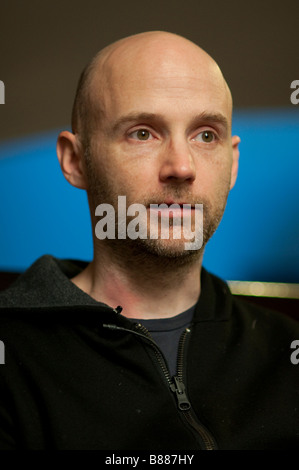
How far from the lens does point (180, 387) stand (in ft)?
3.17

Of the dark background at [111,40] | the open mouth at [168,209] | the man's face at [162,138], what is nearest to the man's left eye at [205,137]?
the man's face at [162,138]

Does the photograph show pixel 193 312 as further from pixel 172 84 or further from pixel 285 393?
pixel 172 84

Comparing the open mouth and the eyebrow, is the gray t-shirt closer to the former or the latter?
the open mouth

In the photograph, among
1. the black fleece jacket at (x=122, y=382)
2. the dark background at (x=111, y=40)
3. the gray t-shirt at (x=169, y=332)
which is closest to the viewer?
the black fleece jacket at (x=122, y=382)

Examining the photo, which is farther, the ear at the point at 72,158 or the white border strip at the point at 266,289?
the white border strip at the point at 266,289

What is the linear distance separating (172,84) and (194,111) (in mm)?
63

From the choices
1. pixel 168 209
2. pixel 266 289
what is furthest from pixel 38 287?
pixel 266 289

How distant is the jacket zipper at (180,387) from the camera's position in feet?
→ 3.05

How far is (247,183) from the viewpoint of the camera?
1520 mm

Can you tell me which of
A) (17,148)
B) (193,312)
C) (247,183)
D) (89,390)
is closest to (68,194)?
(17,148)

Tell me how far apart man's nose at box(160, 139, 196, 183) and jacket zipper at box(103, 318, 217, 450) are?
277 millimetres

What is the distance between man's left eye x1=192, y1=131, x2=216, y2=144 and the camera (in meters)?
1.03

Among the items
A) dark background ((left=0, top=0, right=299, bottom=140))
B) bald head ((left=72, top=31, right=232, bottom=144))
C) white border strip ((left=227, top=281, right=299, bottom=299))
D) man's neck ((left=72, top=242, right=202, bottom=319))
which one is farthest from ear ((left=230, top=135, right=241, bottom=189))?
white border strip ((left=227, top=281, right=299, bottom=299))

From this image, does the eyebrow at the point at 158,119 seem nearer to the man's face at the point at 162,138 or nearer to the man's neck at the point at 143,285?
the man's face at the point at 162,138
